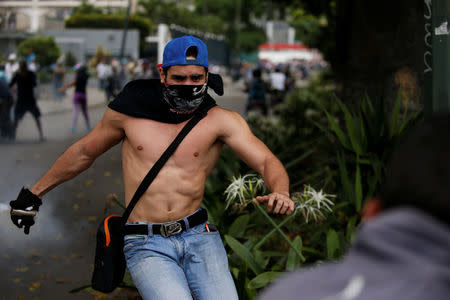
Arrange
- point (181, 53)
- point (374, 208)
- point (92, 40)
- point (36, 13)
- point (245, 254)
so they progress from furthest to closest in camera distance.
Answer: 1. point (36, 13)
2. point (92, 40)
3. point (245, 254)
4. point (181, 53)
5. point (374, 208)

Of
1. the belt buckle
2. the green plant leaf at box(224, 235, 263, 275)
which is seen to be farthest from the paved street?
the belt buckle

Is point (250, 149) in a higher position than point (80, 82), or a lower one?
higher

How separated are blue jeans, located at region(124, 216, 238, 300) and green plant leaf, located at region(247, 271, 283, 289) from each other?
1.04m

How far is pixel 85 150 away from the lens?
3.69 meters

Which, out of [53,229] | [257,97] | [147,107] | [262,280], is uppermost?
[147,107]

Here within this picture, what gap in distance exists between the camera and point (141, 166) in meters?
3.47

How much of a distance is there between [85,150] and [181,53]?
68 centimetres

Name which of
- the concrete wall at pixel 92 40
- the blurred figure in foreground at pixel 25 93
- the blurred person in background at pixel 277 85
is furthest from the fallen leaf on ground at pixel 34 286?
the concrete wall at pixel 92 40

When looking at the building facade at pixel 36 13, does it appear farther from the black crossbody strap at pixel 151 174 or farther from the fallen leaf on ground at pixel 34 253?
the black crossbody strap at pixel 151 174

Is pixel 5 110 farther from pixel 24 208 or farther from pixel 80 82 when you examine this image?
pixel 24 208

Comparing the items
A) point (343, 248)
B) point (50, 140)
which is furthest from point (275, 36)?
point (343, 248)

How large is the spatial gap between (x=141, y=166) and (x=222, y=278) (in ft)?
2.05

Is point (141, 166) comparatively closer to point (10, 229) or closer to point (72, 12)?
point (10, 229)

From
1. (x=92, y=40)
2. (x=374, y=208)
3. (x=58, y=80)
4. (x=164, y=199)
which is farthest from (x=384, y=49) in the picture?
(x=92, y=40)
